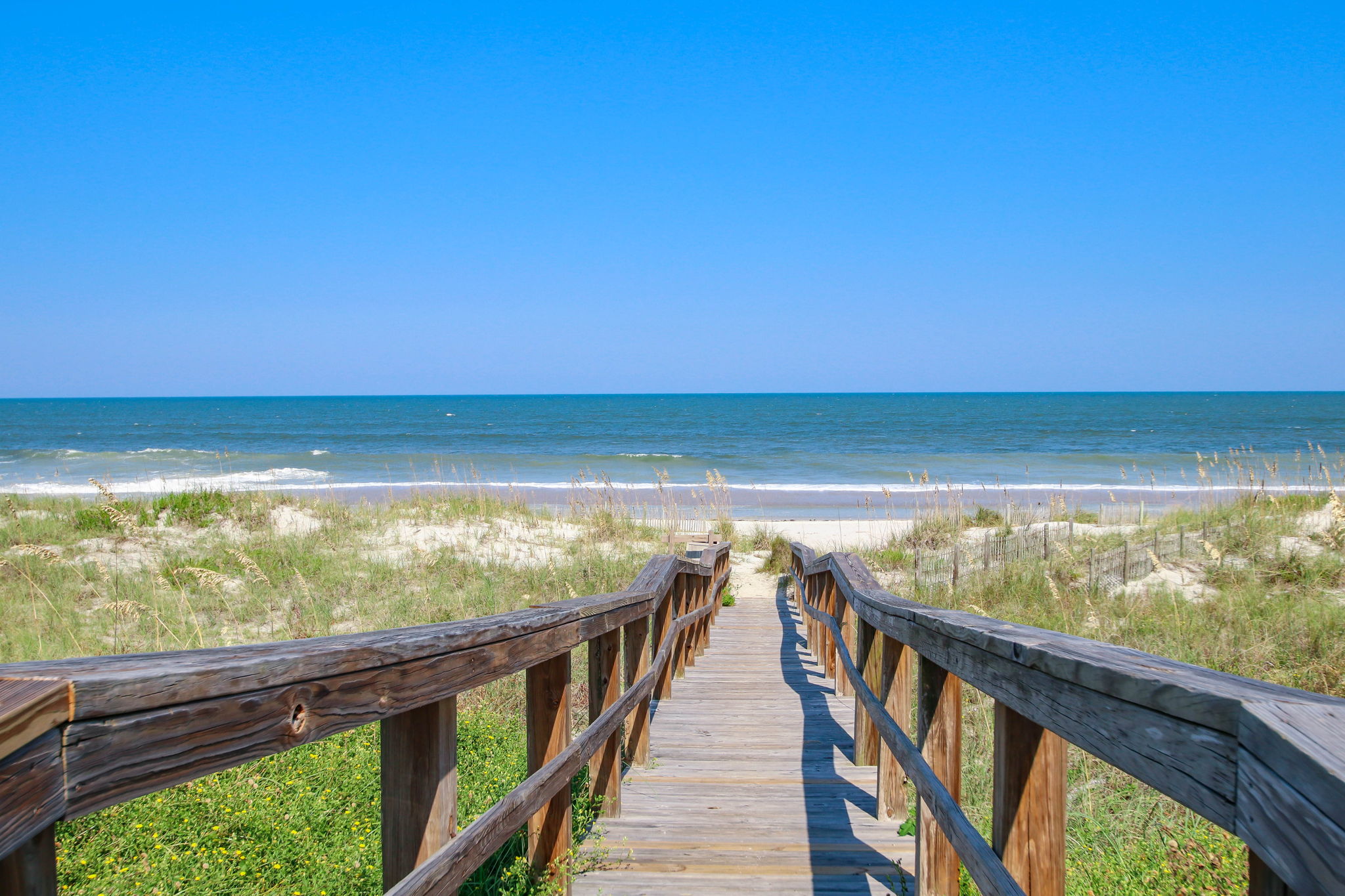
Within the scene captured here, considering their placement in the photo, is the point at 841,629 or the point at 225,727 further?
the point at 841,629

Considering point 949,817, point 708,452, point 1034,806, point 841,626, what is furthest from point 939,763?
point 708,452

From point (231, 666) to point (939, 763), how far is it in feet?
6.96

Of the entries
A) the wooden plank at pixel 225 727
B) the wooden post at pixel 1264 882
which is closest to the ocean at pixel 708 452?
the wooden post at pixel 1264 882

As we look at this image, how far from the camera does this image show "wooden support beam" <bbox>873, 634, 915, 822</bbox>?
11.0 feet

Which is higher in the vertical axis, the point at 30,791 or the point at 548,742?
the point at 30,791

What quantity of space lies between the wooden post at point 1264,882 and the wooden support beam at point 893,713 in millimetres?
2373

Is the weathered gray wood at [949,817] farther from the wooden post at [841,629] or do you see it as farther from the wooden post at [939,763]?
the wooden post at [841,629]

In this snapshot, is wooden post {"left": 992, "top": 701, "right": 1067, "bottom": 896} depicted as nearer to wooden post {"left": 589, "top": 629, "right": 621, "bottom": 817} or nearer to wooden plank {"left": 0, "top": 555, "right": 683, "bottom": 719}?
wooden plank {"left": 0, "top": 555, "right": 683, "bottom": 719}

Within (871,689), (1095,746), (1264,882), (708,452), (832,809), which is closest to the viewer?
(1264,882)

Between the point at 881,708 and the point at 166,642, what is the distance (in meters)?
6.26

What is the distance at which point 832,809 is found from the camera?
3596 mm

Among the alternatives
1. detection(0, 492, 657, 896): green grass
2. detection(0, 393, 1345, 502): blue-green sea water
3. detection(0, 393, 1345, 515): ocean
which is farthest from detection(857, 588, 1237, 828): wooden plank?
detection(0, 393, 1345, 502): blue-green sea water

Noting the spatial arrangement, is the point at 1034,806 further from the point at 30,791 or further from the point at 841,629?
the point at 841,629

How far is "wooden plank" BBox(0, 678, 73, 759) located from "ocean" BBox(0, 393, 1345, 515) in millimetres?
13300
